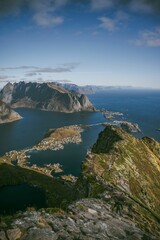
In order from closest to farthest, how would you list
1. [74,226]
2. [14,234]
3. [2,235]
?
[2,235] → [14,234] → [74,226]

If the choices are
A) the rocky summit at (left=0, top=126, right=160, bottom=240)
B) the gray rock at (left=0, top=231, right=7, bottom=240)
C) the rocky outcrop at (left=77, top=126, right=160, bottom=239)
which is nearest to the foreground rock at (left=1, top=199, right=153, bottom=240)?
the rocky summit at (left=0, top=126, right=160, bottom=240)

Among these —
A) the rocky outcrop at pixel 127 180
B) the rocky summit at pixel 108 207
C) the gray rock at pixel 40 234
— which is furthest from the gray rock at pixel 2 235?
the rocky outcrop at pixel 127 180

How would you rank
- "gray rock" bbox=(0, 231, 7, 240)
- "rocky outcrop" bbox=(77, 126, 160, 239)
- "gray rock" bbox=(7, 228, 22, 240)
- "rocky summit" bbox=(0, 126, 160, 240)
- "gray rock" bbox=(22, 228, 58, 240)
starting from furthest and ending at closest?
"rocky outcrop" bbox=(77, 126, 160, 239) → "rocky summit" bbox=(0, 126, 160, 240) → "gray rock" bbox=(22, 228, 58, 240) → "gray rock" bbox=(7, 228, 22, 240) → "gray rock" bbox=(0, 231, 7, 240)

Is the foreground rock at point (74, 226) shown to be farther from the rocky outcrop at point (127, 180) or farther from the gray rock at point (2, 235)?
the rocky outcrop at point (127, 180)

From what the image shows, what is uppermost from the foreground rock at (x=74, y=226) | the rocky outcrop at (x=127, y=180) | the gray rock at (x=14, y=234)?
the gray rock at (x=14, y=234)

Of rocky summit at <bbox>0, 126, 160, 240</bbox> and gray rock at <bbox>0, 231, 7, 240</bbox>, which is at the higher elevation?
gray rock at <bbox>0, 231, 7, 240</bbox>

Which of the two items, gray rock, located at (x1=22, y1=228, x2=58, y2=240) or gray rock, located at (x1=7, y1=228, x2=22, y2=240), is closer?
gray rock, located at (x1=7, y1=228, x2=22, y2=240)

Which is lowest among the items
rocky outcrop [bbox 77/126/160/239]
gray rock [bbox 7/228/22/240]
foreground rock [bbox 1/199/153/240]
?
rocky outcrop [bbox 77/126/160/239]

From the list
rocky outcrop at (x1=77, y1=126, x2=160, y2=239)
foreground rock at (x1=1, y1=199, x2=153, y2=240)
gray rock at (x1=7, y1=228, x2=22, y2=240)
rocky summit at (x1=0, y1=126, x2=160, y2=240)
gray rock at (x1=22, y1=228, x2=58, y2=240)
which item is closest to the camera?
gray rock at (x1=7, y1=228, x2=22, y2=240)

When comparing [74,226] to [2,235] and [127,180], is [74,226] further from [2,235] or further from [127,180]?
[127,180]

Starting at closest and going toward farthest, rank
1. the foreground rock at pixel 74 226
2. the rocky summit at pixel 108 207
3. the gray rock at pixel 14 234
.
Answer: the gray rock at pixel 14 234 < the foreground rock at pixel 74 226 < the rocky summit at pixel 108 207

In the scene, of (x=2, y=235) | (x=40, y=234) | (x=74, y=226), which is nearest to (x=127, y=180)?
(x=74, y=226)

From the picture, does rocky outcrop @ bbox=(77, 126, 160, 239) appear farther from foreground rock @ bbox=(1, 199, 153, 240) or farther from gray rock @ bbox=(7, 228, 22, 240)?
gray rock @ bbox=(7, 228, 22, 240)

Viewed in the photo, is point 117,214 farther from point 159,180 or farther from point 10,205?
point 10,205
